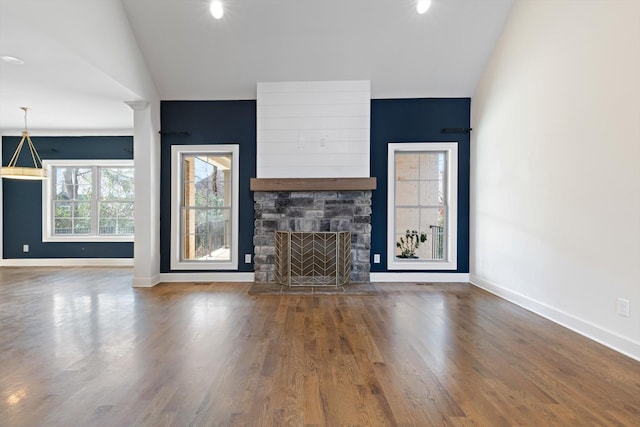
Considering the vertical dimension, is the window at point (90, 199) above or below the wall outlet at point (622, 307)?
above

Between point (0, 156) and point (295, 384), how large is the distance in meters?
7.96

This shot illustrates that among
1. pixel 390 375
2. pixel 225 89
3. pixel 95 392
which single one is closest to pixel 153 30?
pixel 225 89

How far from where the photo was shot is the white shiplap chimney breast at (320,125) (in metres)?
4.65

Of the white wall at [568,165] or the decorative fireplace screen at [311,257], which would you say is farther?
the decorative fireplace screen at [311,257]

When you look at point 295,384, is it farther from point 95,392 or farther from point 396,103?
point 396,103

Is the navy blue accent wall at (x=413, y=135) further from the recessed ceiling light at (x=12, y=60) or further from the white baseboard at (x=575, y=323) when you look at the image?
the recessed ceiling light at (x=12, y=60)

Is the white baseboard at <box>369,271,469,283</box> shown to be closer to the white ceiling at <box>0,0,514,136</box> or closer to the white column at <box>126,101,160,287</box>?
the white ceiling at <box>0,0,514,136</box>

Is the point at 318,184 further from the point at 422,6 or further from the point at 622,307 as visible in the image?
the point at 622,307

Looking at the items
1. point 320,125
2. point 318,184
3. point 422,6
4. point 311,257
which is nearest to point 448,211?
point 318,184

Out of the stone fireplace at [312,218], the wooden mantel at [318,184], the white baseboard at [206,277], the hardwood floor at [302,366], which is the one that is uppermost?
the wooden mantel at [318,184]

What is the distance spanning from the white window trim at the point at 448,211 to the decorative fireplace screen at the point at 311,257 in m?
0.72

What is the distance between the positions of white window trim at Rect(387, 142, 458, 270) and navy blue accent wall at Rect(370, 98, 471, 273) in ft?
0.21

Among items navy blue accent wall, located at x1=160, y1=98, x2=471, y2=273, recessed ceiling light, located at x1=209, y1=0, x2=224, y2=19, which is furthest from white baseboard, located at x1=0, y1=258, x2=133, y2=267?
recessed ceiling light, located at x1=209, y1=0, x2=224, y2=19

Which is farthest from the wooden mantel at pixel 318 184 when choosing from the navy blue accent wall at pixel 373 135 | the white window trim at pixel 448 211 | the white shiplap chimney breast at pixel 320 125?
the white window trim at pixel 448 211
